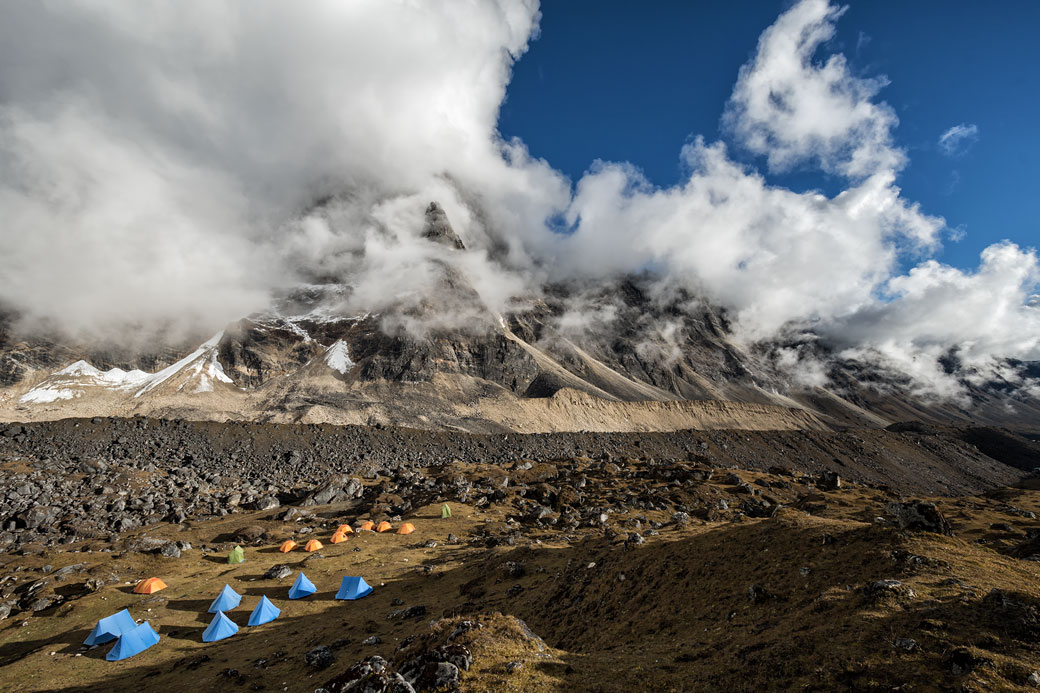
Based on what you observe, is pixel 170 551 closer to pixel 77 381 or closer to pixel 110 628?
pixel 110 628

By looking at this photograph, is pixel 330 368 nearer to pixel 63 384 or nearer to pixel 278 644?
pixel 63 384

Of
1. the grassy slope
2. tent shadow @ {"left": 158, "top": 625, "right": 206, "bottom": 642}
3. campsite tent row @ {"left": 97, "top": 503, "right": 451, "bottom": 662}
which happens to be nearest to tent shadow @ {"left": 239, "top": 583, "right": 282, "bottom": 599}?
the grassy slope

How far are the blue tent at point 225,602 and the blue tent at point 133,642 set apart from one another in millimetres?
3198

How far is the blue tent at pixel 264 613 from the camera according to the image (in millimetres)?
27188

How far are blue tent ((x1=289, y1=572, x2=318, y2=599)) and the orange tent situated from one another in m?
9.68

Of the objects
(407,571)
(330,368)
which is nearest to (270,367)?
(330,368)

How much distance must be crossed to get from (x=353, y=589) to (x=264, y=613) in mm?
5256

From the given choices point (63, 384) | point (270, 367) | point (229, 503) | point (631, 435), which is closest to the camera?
point (229, 503)

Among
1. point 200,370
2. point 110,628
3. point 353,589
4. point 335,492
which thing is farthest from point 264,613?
point 200,370

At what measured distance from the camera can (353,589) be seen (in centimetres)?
3055

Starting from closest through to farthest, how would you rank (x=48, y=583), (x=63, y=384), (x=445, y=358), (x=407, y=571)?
(x=48, y=583)
(x=407, y=571)
(x=63, y=384)
(x=445, y=358)

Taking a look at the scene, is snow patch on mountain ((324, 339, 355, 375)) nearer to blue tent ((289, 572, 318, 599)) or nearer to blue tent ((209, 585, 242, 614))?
blue tent ((289, 572, 318, 599))

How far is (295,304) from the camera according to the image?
199125 mm

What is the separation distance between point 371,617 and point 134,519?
40.0 meters
